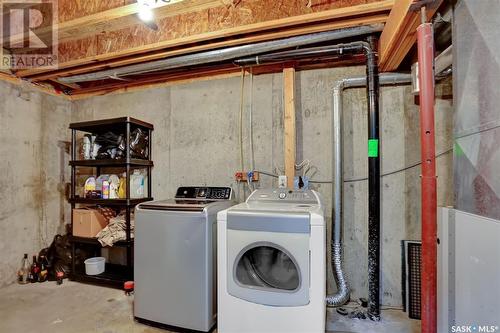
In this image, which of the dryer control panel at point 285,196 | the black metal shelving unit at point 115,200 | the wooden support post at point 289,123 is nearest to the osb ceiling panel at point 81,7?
the black metal shelving unit at point 115,200

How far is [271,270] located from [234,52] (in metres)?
1.82

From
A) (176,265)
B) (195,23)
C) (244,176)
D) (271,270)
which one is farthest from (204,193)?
(195,23)

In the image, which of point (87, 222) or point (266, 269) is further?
point (87, 222)

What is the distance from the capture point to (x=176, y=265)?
6.32ft

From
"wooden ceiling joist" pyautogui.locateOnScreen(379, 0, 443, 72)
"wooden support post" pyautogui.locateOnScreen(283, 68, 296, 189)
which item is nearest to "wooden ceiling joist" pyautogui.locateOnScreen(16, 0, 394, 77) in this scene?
"wooden ceiling joist" pyautogui.locateOnScreen(379, 0, 443, 72)

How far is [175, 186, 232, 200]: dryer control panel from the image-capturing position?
2.45 meters

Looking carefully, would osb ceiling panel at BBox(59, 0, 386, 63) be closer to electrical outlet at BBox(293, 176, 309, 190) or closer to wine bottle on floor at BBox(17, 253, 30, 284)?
electrical outlet at BBox(293, 176, 309, 190)

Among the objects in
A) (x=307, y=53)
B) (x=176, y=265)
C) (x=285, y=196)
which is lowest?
(x=176, y=265)

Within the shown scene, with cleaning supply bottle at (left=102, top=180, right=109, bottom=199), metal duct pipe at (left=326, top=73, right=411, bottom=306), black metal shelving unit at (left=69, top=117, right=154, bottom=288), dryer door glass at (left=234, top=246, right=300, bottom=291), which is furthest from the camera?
cleaning supply bottle at (left=102, top=180, right=109, bottom=199)

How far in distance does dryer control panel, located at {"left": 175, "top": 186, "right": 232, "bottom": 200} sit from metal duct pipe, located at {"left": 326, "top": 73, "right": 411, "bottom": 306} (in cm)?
99

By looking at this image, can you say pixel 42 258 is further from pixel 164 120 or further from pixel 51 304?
pixel 164 120

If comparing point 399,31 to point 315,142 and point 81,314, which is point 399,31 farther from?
point 81,314

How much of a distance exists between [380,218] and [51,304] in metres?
3.07

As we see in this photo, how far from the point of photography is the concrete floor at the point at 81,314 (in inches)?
77.0
